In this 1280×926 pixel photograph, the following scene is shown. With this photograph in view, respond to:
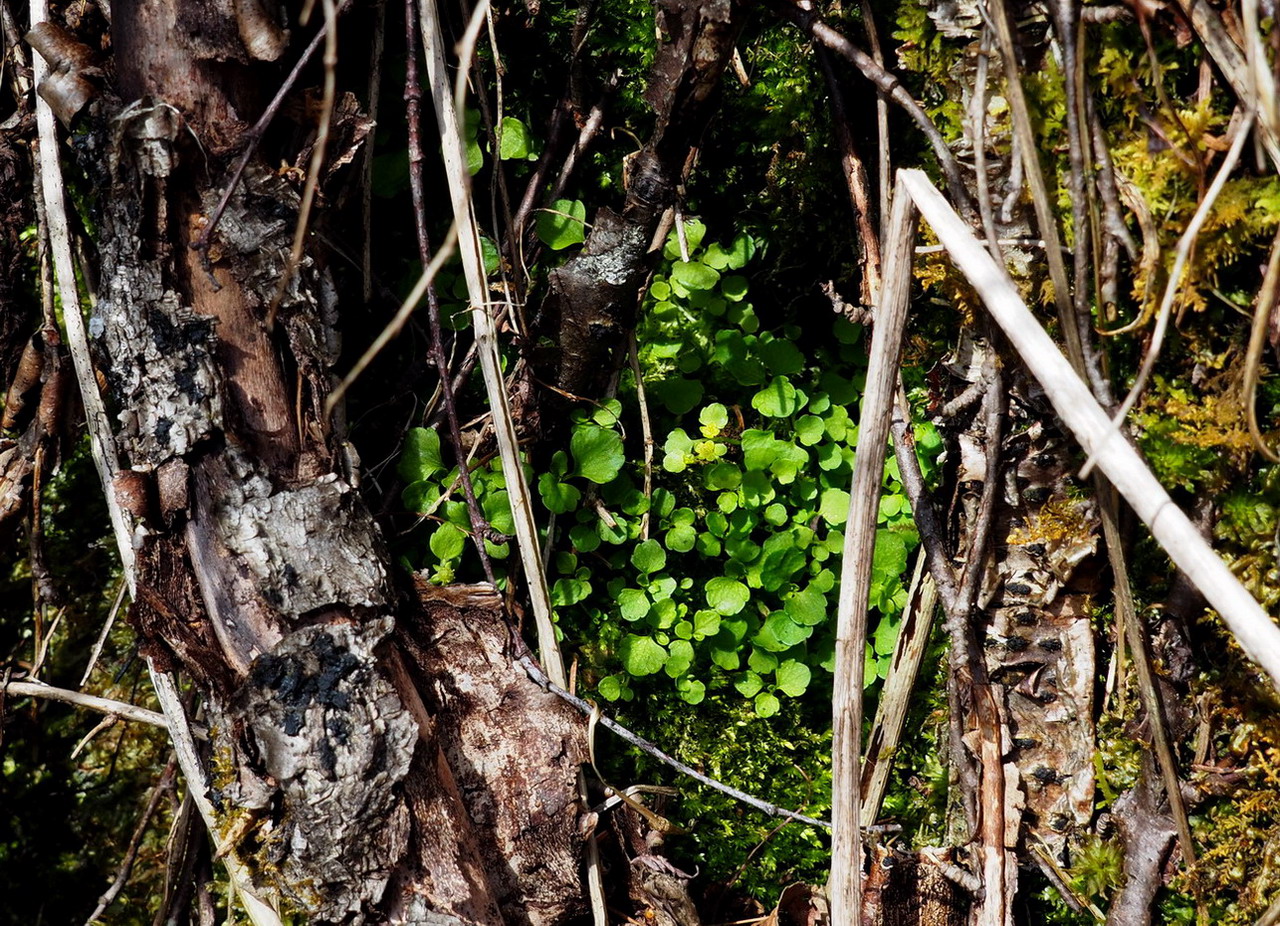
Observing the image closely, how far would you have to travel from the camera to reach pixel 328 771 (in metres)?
1.20

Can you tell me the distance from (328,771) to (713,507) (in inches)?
31.3

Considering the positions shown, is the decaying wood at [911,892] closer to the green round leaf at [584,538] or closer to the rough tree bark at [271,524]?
the rough tree bark at [271,524]

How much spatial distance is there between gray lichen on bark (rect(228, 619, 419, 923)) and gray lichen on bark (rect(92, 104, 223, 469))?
36cm

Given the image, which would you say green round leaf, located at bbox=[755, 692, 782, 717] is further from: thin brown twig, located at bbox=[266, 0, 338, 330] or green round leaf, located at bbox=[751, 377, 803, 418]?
thin brown twig, located at bbox=[266, 0, 338, 330]

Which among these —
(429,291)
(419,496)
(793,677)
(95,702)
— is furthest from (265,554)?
(793,677)

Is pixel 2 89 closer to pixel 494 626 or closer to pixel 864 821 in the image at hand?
pixel 494 626

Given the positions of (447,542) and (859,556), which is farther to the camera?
(447,542)

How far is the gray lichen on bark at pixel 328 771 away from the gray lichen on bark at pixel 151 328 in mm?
355

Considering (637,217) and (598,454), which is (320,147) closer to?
(637,217)

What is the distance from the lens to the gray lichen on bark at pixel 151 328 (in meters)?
1.26

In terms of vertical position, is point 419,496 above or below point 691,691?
above

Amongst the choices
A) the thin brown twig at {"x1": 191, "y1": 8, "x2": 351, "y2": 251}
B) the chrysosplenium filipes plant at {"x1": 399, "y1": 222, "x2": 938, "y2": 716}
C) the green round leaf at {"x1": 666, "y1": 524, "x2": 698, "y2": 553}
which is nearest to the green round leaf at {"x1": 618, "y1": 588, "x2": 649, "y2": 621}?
the chrysosplenium filipes plant at {"x1": 399, "y1": 222, "x2": 938, "y2": 716}

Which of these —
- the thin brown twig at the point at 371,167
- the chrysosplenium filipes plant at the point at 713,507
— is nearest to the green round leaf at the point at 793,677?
the chrysosplenium filipes plant at the point at 713,507

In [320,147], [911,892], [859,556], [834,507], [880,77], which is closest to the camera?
[320,147]
